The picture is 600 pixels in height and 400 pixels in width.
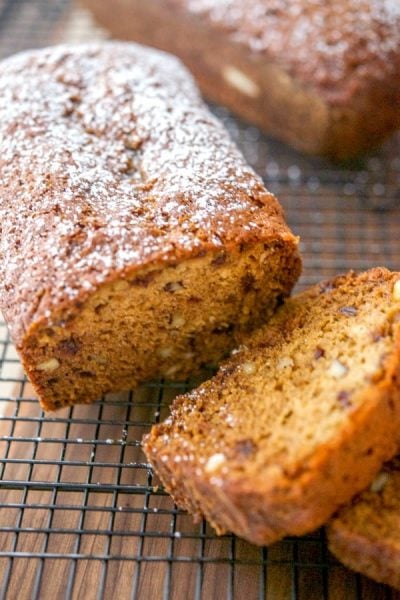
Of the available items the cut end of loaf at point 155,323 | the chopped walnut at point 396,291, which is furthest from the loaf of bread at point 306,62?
the chopped walnut at point 396,291

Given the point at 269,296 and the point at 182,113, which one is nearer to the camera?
the point at 269,296

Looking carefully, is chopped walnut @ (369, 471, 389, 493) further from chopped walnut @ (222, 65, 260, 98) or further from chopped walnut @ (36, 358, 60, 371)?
chopped walnut @ (222, 65, 260, 98)

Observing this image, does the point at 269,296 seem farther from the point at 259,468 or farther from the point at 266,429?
the point at 259,468

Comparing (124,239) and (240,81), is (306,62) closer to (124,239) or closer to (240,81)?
(240,81)

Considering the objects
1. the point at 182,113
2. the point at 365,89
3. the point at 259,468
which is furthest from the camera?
the point at 365,89

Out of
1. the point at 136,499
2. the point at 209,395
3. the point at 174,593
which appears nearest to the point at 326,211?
the point at 209,395

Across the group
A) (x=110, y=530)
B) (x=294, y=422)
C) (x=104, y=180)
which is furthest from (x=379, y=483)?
(x=104, y=180)
